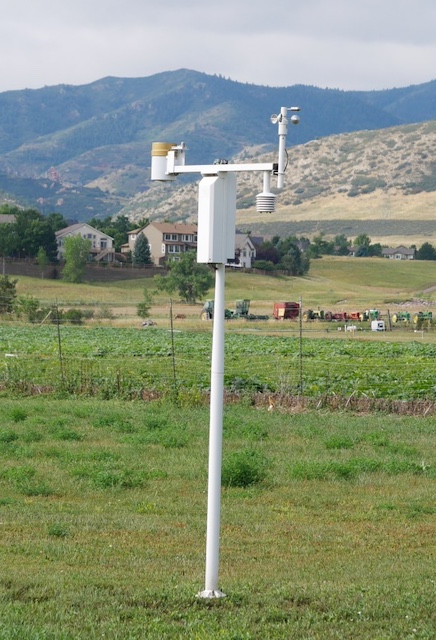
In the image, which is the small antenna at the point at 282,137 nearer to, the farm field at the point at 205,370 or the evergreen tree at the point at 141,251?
the farm field at the point at 205,370

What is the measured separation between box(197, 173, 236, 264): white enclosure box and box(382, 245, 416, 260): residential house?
151187 millimetres

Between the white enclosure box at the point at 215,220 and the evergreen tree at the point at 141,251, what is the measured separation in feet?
356

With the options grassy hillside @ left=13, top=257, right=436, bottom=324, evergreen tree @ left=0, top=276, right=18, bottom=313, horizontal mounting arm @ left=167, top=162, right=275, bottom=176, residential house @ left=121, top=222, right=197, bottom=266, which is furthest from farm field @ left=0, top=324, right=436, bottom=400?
residential house @ left=121, top=222, right=197, bottom=266

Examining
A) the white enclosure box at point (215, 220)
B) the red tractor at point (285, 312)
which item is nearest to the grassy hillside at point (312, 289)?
the red tractor at point (285, 312)

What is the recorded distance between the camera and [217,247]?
28.2 feet

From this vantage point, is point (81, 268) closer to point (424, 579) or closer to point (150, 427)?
point (150, 427)

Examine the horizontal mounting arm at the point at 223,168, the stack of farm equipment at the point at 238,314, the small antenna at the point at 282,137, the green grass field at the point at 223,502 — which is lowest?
the stack of farm equipment at the point at 238,314

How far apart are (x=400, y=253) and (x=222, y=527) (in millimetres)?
151021

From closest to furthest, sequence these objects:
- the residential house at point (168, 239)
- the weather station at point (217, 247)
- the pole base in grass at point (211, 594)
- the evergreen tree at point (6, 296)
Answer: the weather station at point (217, 247) < the pole base in grass at point (211, 594) < the evergreen tree at point (6, 296) < the residential house at point (168, 239)

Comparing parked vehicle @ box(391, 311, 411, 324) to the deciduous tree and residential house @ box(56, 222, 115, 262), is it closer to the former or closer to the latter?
the deciduous tree

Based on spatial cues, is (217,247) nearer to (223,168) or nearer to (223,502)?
(223,168)

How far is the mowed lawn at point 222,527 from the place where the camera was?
837 cm

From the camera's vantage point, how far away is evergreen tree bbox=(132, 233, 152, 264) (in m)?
118

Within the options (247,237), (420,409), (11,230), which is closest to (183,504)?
(420,409)
